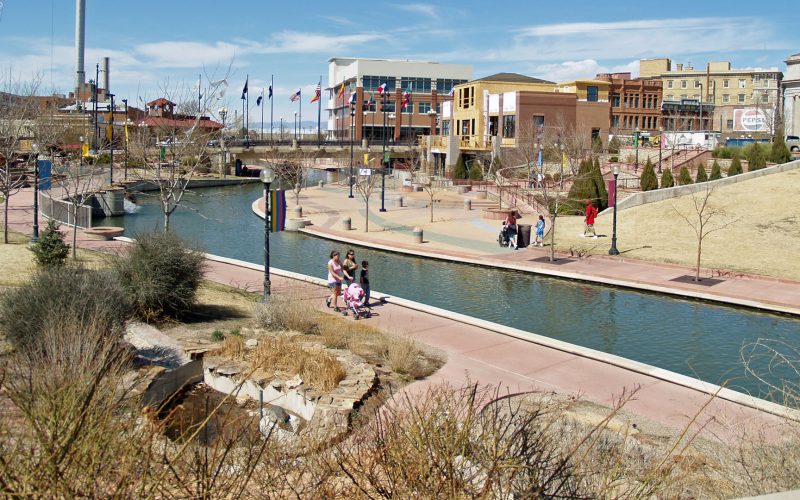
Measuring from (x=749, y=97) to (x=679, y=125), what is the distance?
32948mm

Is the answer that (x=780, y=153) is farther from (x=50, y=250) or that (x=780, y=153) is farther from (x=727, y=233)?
(x=50, y=250)

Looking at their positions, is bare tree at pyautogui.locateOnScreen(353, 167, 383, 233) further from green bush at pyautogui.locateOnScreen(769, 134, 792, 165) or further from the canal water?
green bush at pyautogui.locateOnScreen(769, 134, 792, 165)

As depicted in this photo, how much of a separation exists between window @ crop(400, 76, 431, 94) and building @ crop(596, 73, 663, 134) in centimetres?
4387

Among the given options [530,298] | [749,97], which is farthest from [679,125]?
[530,298]

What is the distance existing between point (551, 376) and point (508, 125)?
220 feet

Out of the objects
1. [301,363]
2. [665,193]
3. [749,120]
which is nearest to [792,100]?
[749,120]

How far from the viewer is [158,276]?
55.6 feet

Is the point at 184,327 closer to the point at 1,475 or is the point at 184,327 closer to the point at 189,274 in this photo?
the point at 189,274

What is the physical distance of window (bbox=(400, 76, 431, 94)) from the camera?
13012cm

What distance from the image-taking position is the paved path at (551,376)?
39.2 feet

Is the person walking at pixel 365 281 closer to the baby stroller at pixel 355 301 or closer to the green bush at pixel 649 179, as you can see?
the baby stroller at pixel 355 301

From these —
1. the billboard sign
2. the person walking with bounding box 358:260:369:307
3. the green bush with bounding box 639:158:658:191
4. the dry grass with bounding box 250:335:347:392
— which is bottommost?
the dry grass with bounding box 250:335:347:392

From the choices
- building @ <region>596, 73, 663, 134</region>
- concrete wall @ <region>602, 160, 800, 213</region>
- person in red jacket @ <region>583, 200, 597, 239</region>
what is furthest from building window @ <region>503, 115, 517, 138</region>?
person in red jacket @ <region>583, 200, 597, 239</region>

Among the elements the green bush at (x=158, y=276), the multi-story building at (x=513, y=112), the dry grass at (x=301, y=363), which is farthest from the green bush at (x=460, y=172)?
the dry grass at (x=301, y=363)
